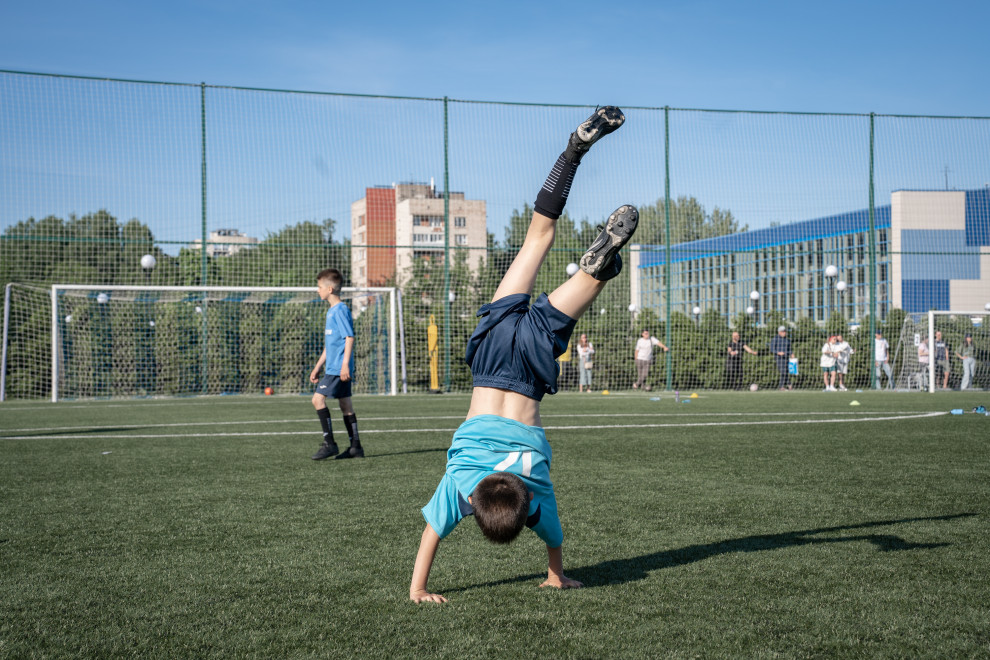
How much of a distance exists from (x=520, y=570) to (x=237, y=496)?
112 inches

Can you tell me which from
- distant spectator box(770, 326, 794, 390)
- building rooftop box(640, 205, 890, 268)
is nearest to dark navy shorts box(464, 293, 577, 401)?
building rooftop box(640, 205, 890, 268)

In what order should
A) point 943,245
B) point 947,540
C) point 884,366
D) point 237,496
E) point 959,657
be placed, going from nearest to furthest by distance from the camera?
point 959,657 → point 947,540 → point 237,496 → point 884,366 → point 943,245

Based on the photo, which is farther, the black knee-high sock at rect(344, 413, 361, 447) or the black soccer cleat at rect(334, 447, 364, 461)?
the black knee-high sock at rect(344, 413, 361, 447)

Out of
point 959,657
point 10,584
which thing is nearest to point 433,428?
point 10,584

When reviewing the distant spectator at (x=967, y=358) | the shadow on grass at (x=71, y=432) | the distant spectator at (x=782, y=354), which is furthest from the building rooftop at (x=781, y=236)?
the shadow on grass at (x=71, y=432)

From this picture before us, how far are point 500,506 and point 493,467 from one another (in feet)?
1.00

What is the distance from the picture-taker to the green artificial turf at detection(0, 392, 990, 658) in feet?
10.6

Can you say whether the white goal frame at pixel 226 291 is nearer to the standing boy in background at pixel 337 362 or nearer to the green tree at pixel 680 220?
the green tree at pixel 680 220

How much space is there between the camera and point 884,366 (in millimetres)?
24203

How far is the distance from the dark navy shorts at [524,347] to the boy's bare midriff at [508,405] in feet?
0.09

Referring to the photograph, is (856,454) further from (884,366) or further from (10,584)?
(884,366)

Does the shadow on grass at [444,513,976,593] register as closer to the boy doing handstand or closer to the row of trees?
the boy doing handstand

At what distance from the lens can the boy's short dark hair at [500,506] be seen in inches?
131

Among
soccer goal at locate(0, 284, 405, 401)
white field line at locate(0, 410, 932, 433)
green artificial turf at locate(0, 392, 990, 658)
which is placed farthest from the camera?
soccer goal at locate(0, 284, 405, 401)
